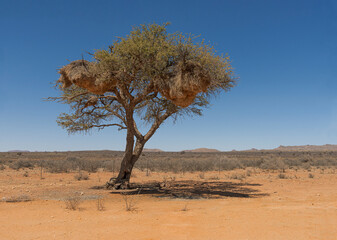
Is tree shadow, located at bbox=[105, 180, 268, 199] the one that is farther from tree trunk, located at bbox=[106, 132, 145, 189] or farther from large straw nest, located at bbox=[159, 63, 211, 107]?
large straw nest, located at bbox=[159, 63, 211, 107]

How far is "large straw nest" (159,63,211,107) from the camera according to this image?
36.3ft

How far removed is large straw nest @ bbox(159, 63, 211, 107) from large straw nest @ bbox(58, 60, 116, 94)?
286 cm

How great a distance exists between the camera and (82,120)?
599 inches

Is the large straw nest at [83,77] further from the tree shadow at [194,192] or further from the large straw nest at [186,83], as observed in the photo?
the tree shadow at [194,192]

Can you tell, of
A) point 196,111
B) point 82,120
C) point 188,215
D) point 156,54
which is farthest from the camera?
point 196,111

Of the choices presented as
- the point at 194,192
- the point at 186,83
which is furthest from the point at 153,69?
the point at 194,192

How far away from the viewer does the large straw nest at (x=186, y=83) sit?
11.1 metres

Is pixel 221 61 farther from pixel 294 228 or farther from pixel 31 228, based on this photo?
pixel 31 228

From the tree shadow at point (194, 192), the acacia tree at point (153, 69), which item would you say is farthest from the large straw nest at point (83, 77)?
the tree shadow at point (194, 192)

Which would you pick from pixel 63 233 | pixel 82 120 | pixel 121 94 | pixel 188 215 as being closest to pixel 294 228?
pixel 188 215

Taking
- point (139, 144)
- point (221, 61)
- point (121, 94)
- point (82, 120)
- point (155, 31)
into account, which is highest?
point (155, 31)

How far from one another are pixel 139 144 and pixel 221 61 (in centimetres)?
618

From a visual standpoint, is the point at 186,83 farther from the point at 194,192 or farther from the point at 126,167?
the point at 126,167

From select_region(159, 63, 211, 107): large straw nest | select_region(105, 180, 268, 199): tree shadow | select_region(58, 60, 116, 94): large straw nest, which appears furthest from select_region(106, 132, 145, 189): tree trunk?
select_region(159, 63, 211, 107): large straw nest
